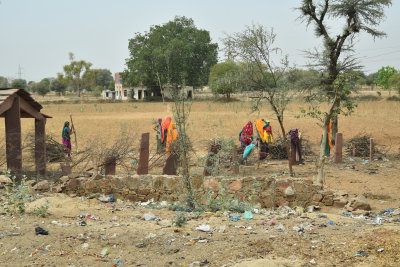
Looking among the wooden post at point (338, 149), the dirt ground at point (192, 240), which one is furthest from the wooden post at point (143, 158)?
the wooden post at point (338, 149)

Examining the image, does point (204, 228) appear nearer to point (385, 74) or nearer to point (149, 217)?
point (149, 217)

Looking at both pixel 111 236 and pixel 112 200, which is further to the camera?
pixel 112 200

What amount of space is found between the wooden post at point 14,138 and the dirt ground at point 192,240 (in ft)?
10.6

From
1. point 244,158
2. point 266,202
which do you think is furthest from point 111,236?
point 244,158

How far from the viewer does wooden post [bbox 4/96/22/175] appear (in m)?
9.68

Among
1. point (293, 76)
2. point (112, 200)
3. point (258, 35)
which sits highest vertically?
point (258, 35)

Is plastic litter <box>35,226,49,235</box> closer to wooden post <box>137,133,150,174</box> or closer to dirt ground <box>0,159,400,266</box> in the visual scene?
dirt ground <box>0,159,400,266</box>

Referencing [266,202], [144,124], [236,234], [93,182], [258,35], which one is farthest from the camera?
[144,124]

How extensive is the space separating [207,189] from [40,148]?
4.97 metres

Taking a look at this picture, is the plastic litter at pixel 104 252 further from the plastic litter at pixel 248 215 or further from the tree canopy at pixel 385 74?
the tree canopy at pixel 385 74

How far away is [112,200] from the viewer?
827 cm

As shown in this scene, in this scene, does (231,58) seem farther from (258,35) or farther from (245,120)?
(245,120)

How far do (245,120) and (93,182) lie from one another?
18.9m

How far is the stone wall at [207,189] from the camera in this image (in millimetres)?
7820
